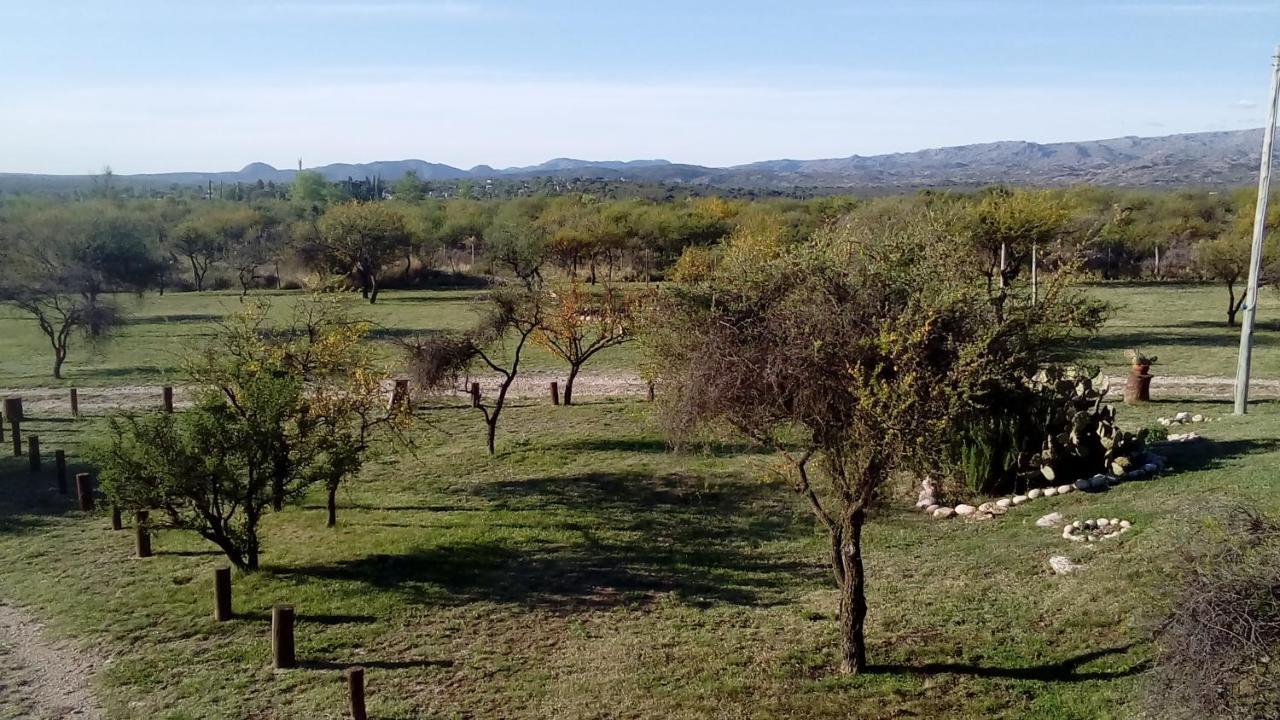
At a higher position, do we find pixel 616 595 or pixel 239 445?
pixel 239 445

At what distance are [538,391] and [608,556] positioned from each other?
45.0 feet

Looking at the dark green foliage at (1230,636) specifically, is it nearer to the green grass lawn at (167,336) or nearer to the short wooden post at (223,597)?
the short wooden post at (223,597)

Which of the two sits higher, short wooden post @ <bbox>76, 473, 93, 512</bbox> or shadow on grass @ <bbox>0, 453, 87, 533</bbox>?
short wooden post @ <bbox>76, 473, 93, 512</bbox>

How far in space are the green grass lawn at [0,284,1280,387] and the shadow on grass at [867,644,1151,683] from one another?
11.3 metres

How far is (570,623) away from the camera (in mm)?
11797

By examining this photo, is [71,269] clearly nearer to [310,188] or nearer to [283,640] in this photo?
[283,640]

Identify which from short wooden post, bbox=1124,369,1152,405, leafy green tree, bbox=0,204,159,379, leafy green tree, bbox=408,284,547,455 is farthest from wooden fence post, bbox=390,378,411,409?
leafy green tree, bbox=0,204,159,379

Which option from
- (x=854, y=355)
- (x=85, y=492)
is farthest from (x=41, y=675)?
(x=854, y=355)

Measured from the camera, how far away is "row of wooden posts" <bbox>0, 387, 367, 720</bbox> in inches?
364

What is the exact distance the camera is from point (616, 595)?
12.6m

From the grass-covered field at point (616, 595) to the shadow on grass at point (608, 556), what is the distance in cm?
5

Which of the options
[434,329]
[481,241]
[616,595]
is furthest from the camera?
[481,241]

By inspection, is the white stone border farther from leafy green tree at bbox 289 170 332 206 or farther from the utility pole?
leafy green tree at bbox 289 170 332 206

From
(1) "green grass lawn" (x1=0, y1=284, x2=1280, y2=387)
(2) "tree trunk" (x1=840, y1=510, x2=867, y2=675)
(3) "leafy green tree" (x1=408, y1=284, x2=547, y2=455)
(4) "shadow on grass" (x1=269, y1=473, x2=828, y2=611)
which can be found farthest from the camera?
(1) "green grass lawn" (x1=0, y1=284, x2=1280, y2=387)
